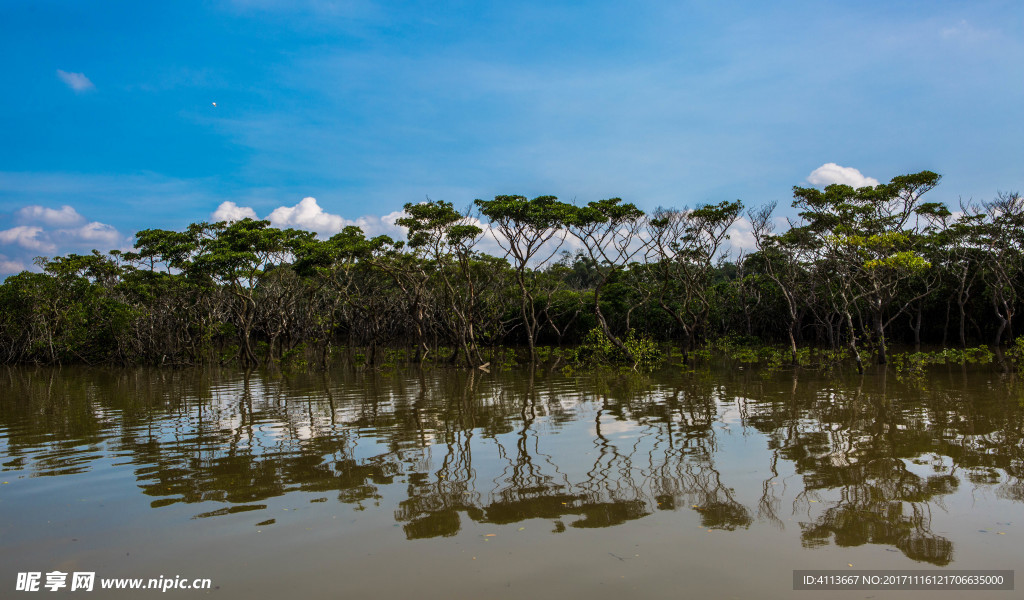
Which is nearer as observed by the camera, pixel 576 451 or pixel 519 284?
pixel 576 451

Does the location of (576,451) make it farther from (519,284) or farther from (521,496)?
(519,284)

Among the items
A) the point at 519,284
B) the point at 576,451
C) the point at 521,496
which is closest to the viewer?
the point at 521,496

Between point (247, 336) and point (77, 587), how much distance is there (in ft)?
81.0

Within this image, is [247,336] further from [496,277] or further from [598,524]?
[598,524]

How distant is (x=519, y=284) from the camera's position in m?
32.7

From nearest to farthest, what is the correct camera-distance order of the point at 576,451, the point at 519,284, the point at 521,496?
the point at 521,496 → the point at 576,451 → the point at 519,284

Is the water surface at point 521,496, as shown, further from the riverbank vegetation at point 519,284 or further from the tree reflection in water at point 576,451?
the riverbank vegetation at point 519,284

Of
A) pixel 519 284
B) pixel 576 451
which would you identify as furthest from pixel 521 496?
pixel 519 284

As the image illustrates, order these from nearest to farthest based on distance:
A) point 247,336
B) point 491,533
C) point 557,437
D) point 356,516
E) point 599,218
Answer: point 491,533 < point 356,516 < point 557,437 < point 599,218 < point 247,336

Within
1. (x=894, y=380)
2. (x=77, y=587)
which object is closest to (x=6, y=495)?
(x=77, y=587)

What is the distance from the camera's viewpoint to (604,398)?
13.7 m

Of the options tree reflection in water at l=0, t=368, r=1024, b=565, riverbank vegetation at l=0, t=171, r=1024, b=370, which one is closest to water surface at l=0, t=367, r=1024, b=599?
tree reflection in water at l=0, t=368, r=1024, b=565

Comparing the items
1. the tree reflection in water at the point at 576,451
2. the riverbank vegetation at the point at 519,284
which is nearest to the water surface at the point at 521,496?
the tree reflection in water at the point at 576,451

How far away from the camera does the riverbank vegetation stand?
2389 centimetres
